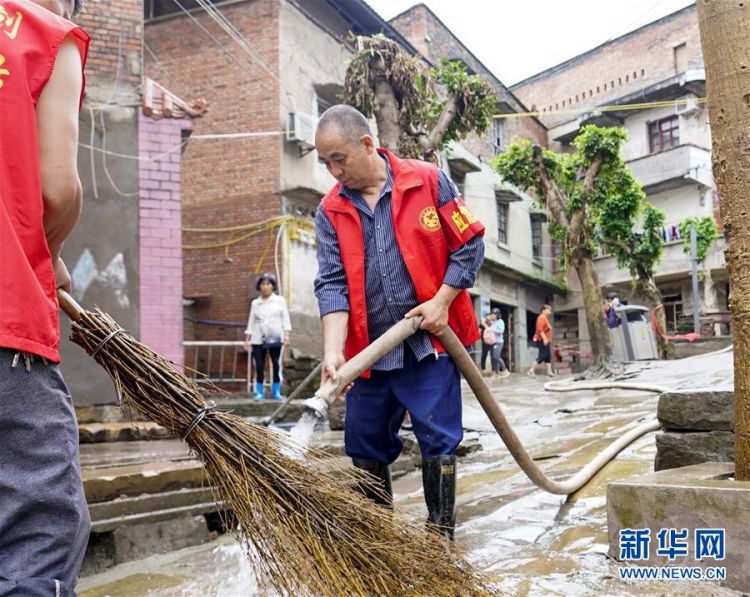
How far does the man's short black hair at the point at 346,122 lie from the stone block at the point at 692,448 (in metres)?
2.10

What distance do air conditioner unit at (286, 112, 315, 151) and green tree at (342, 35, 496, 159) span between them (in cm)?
441

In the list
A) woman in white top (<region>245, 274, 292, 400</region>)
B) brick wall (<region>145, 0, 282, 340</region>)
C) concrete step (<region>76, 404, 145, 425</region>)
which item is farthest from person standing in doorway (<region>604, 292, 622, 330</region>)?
concrete step (<region>76, 404, 145, 425</region>)

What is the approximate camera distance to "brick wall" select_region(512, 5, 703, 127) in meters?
30.0

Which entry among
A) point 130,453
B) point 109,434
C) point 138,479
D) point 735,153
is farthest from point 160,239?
point 735,153

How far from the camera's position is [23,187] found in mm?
1716

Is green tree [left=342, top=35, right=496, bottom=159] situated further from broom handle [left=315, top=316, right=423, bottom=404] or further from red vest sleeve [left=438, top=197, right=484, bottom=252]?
broom handle [left=315, top=316, right=423, bottom=404]

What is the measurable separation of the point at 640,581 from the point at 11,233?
7.80ft

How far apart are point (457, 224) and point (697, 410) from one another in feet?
5.05

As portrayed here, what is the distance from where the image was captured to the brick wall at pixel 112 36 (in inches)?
363

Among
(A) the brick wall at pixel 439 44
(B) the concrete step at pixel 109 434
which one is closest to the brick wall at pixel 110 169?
(B) the concrete step at pixel 109 434

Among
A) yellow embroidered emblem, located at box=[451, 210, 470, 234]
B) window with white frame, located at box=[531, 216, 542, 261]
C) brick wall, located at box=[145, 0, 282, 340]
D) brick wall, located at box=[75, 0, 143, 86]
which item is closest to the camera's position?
yellow embroidered emblem, located at box=[451, 210, 470, 234]

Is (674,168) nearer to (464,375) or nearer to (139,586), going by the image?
(464,375)

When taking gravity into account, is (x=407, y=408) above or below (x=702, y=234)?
below

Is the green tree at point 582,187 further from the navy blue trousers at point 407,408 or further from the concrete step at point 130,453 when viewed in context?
the navy blue trousers at point 407,408
